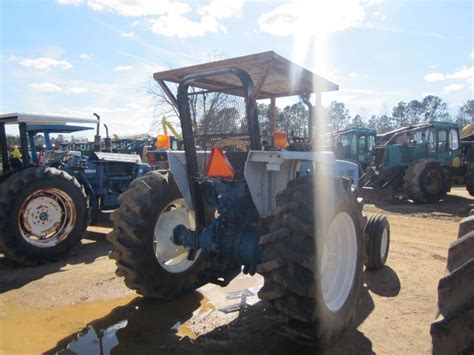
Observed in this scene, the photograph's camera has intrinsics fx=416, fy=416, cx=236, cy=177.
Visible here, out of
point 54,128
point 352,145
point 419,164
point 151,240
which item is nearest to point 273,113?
point 151,240

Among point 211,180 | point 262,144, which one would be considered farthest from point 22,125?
point 262,144

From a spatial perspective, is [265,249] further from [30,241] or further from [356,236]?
[30,241]

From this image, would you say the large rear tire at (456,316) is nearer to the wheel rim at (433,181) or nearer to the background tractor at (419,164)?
the background tractor at (419,164)

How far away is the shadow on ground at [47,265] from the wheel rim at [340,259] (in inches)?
150

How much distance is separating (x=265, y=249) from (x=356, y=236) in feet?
3.85

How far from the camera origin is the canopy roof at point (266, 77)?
3.56 metres

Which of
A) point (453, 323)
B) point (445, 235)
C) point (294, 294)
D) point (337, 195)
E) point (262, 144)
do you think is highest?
point (262, 144)

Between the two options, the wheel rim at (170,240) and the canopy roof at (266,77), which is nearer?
the canopy roof at (266,77)

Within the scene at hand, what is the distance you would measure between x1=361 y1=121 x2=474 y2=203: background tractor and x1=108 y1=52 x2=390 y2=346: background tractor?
359 inches

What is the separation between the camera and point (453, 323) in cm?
196

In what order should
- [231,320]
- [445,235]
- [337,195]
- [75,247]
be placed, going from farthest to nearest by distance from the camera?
[445,235] → [75,247] → [231,320] → [337,195]

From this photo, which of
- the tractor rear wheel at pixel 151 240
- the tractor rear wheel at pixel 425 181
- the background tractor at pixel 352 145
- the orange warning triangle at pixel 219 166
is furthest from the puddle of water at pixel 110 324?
the background tractor at pixel 352 145

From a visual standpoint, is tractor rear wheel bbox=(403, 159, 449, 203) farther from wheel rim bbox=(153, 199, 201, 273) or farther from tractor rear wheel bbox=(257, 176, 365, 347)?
tractor rear wheel bbox=(257, 176, 365, 347)

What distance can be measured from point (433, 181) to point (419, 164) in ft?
2.43
